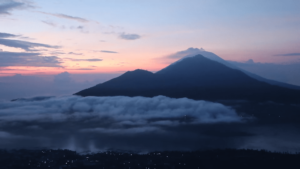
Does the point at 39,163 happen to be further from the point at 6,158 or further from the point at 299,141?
the point at 299,141

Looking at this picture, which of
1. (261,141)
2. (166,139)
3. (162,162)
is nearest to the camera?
(162,162)

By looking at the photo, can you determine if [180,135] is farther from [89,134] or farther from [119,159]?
[119,159]

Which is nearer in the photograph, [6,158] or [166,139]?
[6,158]

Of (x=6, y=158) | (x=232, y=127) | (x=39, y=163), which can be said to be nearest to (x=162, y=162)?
(x=39, y=163)

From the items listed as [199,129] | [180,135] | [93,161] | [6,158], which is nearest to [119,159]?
[93,161]

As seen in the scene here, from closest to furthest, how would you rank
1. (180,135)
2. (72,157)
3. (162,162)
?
1. (162,162)
2. (72,157)
3. (180,135)

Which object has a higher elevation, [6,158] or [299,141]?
[6,158]
